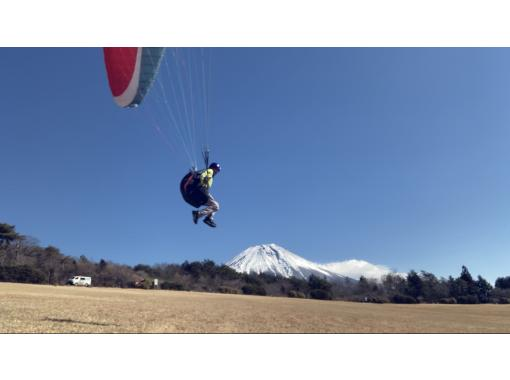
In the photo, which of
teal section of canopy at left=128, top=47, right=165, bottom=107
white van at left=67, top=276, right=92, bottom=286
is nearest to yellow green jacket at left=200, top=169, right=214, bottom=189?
teal section of canopy at left=128, top=47, right=165, bottom=107

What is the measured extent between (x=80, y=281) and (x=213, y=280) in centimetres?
916

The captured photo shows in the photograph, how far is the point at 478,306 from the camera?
609 inches

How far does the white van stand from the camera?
22.8 m

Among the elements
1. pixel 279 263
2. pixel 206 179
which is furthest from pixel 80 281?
pixel 279 263

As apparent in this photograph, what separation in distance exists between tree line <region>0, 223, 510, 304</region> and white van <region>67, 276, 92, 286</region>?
33cm

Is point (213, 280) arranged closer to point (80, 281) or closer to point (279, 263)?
point (80, 281)

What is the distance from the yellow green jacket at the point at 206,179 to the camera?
5309 mm

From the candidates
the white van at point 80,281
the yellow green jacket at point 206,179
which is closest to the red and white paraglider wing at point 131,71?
the yellow green jacket at point 206,179

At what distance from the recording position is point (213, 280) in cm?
2683

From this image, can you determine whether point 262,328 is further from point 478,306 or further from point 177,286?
point 177,286
